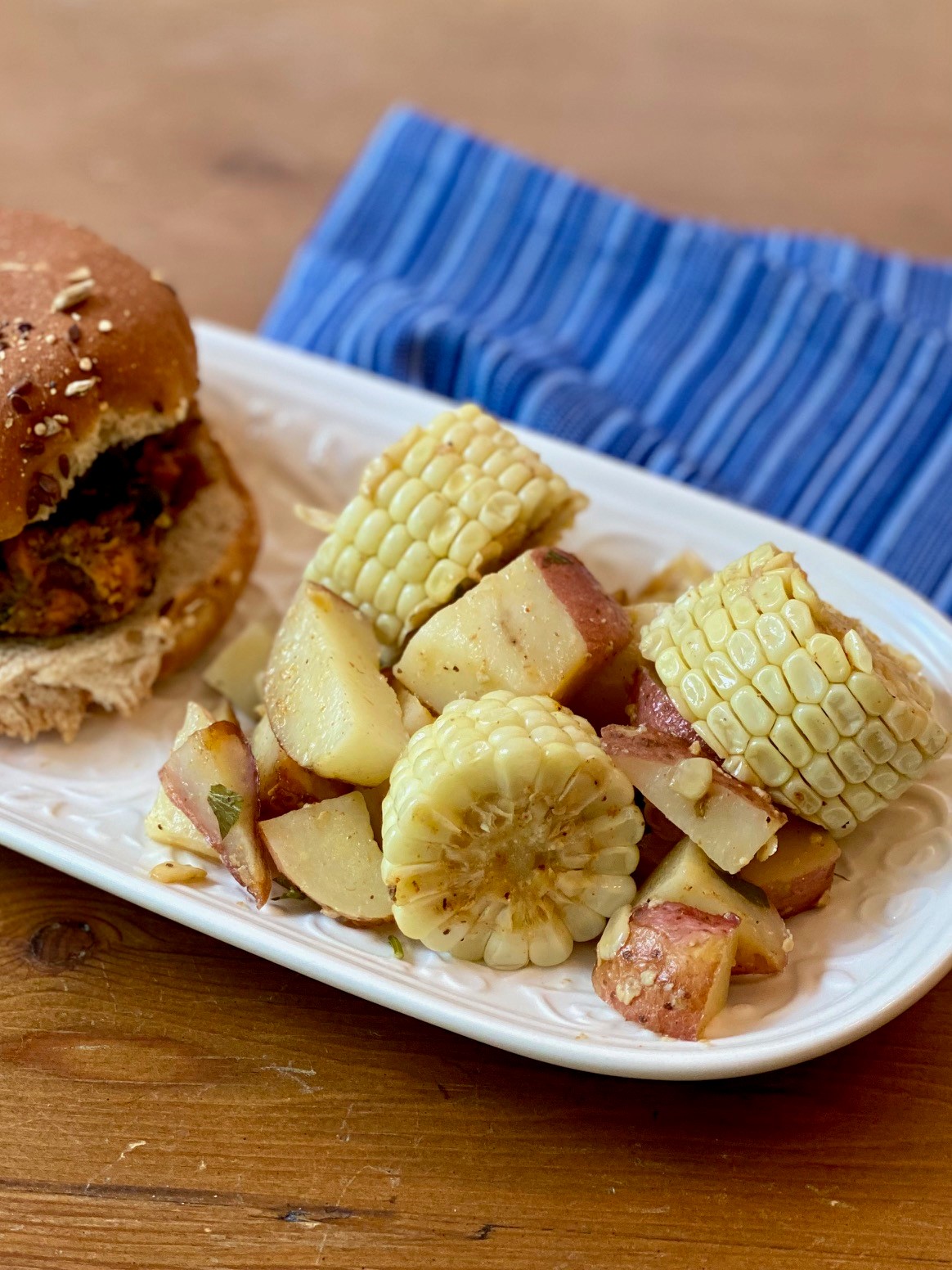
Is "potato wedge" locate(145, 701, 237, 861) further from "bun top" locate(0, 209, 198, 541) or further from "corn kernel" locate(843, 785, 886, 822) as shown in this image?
"corn kernel" locate(843, 785, 886, 822)

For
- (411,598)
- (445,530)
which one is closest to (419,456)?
(445,530)

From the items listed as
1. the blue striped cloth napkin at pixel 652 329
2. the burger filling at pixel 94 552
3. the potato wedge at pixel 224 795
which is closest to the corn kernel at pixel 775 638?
the potato wedge at pixel 224 795

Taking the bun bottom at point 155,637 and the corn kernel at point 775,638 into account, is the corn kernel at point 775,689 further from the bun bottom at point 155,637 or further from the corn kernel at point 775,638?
the bun bottom at point 155,637

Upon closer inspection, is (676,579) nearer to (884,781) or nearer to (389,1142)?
(884,781)

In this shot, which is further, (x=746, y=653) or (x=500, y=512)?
(x=500, y=512)

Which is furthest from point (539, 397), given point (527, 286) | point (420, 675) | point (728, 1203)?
point (728, 1203)

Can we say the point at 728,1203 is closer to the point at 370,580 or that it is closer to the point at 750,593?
the point at 750,593
